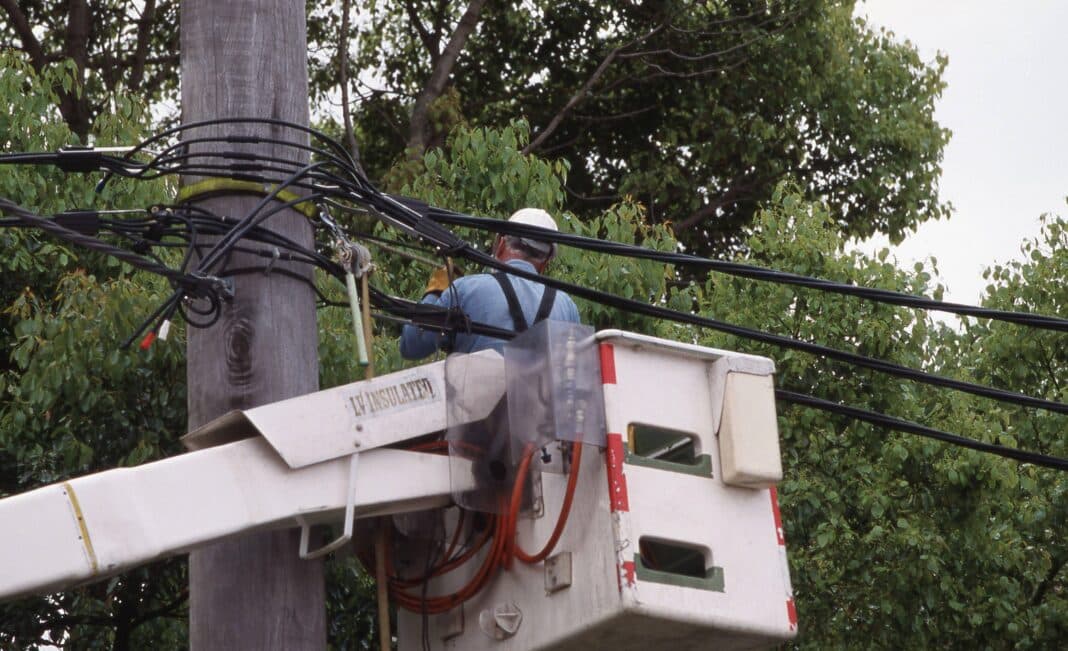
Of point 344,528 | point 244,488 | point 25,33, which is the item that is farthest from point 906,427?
point 25,33

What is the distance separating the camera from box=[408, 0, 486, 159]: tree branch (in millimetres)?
16109

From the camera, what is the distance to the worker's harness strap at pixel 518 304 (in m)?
5.66

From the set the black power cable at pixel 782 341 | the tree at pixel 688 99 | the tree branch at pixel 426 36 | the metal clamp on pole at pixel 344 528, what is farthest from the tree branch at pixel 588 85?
the metal clamp on pole at pixel 344 528

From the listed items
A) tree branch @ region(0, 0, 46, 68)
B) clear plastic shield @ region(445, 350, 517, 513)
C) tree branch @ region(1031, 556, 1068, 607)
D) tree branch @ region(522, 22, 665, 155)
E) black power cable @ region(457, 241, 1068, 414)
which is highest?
tree branch @ region(0, 0, 46, 68)

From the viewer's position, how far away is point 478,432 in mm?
4930

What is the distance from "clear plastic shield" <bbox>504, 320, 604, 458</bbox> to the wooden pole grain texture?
0.60 m

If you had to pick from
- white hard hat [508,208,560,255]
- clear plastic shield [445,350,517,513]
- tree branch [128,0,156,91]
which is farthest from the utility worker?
tree branch [128,0,156,91]

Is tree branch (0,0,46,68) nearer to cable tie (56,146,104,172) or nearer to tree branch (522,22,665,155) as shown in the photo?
tree branch (522,22,665,155)

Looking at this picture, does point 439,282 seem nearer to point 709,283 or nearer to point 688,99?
point 709,283

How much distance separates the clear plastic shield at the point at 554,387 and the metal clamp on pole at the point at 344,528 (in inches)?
19.0

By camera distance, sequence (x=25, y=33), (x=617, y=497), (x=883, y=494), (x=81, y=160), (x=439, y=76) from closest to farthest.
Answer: (x=617, y=497) < (x=81, y=160) < (x=883, y=494) < (x=25, y=33) < (x=439, y=76)

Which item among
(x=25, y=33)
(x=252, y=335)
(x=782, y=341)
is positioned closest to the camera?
(x=252, y=335)

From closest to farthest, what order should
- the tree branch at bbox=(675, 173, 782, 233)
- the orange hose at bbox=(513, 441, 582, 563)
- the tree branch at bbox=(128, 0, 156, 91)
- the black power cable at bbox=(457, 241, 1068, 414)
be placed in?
the orange hose at bbox=(513, 441, 582, 563)
the black power cable at bbox=(457, 241, 1068, 414)
the tree branch at bbox=(128, 0, 156, 91)
the tree branch at bbox=(675, 173, 782, 233)

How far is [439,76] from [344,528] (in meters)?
12.3
